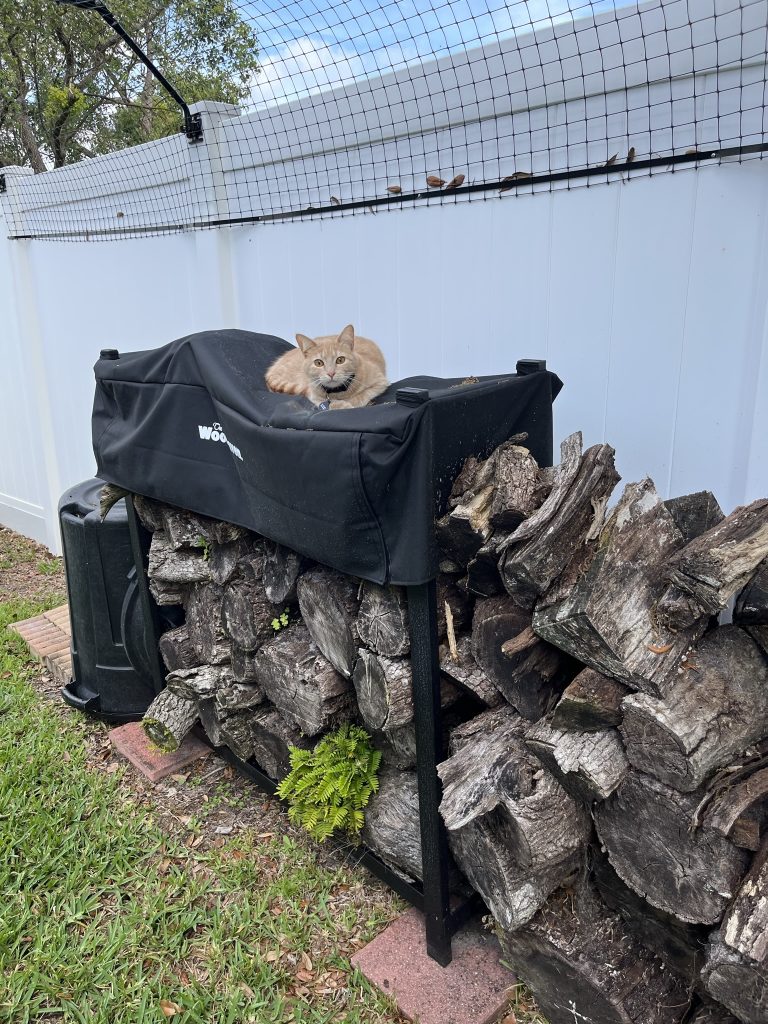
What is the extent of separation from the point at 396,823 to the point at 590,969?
0.80 m

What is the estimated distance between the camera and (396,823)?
2494 millimetres

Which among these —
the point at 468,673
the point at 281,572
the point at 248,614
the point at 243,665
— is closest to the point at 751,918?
the point at 468,673

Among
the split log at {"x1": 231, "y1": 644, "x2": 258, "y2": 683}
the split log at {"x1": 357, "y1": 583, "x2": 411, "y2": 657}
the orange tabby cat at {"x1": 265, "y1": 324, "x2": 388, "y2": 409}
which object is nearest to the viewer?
the split log at {"x1": 357, "y1": 583, "x2": 411, "y2": 657}

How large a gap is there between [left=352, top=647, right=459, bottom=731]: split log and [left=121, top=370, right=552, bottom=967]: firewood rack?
4cm

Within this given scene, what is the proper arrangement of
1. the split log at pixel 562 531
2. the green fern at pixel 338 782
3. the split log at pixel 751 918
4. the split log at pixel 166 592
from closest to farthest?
the split log at pixel 751 918 < the split log at pixel 562 531 < the green fern at pixel 338 782 < the split log at pixel 166 592

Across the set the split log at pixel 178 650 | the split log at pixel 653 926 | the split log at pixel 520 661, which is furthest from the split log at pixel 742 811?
the split log at pixel 178 650

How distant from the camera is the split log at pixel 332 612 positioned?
2357 millimetres

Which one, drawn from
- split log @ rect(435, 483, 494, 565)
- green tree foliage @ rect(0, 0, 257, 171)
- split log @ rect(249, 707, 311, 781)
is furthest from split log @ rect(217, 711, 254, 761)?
green tree foliage @ rect(0, 0, 257, 171)

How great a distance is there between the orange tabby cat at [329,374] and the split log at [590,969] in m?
1.81

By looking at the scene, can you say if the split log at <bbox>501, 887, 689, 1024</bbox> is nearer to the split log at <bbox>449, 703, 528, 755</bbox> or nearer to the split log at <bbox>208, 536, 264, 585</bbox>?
the split log at <bbox>449, 703, 528, 755</bbox>

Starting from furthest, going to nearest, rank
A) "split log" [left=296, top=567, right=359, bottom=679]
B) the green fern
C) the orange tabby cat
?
the orange tabby cat → the green fern → "split log" [left=296, top=567, right=359, bottom=679]

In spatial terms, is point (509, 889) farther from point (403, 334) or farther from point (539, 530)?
point (403, 334)

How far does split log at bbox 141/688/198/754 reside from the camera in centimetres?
329

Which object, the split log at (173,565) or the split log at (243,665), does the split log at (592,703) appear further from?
the split log at (173,565)
